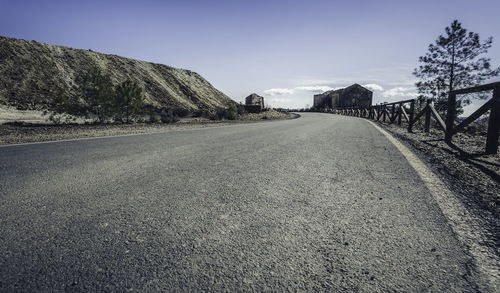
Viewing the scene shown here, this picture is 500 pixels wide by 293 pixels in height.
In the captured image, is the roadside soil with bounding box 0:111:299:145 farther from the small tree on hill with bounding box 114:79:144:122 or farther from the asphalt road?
the asphalt road

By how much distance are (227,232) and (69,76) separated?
34673 mm

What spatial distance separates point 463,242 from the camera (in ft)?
4.64

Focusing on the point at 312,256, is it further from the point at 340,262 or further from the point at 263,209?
the point at 263,209

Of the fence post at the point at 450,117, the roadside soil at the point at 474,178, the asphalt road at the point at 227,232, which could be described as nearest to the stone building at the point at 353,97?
the fence post at the point at 450,117

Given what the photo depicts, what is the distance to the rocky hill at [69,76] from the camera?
69.7ft

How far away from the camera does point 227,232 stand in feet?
5.18

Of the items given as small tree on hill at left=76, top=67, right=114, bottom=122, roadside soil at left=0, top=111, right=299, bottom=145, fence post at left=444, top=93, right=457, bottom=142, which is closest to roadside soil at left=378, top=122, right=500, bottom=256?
fence post at left=444, top=93, right=457, bottom=142

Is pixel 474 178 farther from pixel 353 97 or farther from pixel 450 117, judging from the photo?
pixel 353 97

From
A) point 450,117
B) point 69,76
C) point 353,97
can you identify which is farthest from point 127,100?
point 353,97

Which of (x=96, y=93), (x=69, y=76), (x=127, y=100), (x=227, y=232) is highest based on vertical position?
(x=69, y=76)

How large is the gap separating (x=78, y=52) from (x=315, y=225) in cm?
4248

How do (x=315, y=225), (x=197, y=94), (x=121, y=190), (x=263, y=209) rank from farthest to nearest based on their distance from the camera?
1. (x=197, y=94)
2. (x=121, y=190)
3. (x=263, y=209)
4. (x=315, y=225)

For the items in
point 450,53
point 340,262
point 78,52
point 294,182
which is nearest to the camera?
point 340,262

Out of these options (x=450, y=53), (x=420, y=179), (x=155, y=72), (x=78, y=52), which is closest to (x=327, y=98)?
(x=450, y=53)
